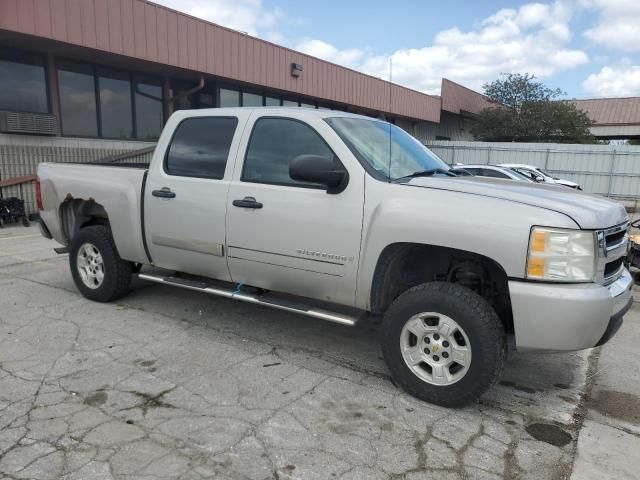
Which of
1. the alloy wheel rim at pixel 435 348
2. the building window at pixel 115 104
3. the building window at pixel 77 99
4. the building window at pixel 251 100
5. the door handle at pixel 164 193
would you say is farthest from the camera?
the building window at pixel 251 100

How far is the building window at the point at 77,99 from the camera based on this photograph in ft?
39.2

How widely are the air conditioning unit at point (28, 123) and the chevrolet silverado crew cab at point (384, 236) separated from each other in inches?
290

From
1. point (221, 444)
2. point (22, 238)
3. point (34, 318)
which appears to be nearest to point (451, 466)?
point (221, 444)

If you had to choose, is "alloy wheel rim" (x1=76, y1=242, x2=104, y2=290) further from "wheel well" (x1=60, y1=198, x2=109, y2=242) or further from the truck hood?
the truck hood

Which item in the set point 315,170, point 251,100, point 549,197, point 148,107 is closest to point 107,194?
point 315,170

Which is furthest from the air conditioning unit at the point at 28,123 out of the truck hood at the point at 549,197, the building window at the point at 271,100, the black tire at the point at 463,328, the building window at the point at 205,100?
the black tire at the point at 463,328

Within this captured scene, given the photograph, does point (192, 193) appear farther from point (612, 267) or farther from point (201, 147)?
point (612, 267)

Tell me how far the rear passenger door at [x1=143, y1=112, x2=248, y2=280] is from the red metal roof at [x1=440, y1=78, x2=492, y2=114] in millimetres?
24672

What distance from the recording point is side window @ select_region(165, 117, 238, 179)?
4.32 m

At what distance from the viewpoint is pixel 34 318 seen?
15.9 feet

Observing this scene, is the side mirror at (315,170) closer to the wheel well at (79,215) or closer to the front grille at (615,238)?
the front grille at (615,238)

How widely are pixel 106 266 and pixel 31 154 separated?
7811 mm

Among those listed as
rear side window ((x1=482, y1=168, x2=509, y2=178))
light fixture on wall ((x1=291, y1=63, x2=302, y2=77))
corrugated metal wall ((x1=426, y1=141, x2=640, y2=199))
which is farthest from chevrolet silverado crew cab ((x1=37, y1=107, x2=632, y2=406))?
corrugated metal wall ((x1=426, y1=141, x2=640, y2=199))

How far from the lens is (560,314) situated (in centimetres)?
289
